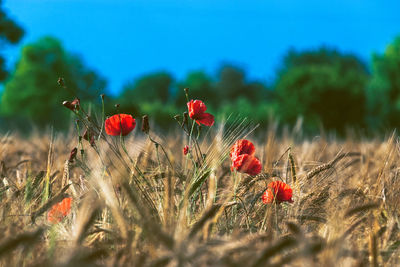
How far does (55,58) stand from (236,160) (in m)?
29.1

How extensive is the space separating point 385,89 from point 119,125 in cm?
2028

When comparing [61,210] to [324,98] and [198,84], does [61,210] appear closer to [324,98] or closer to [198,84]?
[324,98]

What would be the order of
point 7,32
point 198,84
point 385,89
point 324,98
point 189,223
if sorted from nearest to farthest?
point 189,223, point 7,32, point 385,89, point 324,98, point 198,84

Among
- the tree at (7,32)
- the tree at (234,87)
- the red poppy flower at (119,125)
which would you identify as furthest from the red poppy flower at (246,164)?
the tree at (234,87)

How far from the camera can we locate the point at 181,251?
72 centimetres

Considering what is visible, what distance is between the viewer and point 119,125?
1337 millimetres

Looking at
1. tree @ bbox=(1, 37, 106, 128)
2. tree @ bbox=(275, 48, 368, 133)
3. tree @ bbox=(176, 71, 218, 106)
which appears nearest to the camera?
tree @ bbox=(275, 48, 368, 133)

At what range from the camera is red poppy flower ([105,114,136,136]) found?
1.33m

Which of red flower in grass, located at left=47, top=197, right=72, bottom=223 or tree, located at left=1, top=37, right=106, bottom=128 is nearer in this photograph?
red flower in grass, located at left=47, top=197, right=72, bottom=223

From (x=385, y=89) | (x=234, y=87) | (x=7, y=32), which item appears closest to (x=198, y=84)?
(x=234, y=87)

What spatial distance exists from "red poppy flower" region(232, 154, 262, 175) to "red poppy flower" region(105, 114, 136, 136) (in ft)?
1.01

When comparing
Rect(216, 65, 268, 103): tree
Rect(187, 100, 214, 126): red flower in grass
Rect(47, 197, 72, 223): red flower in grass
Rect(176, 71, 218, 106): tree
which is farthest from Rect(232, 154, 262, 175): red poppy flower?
Rect(176, 71, 218, 106): tree

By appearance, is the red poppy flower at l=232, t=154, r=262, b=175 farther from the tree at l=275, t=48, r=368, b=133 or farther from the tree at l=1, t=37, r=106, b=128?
the tree at l=1, t=37, r=106, b=128

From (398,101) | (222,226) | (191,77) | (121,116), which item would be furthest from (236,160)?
(191,77)
